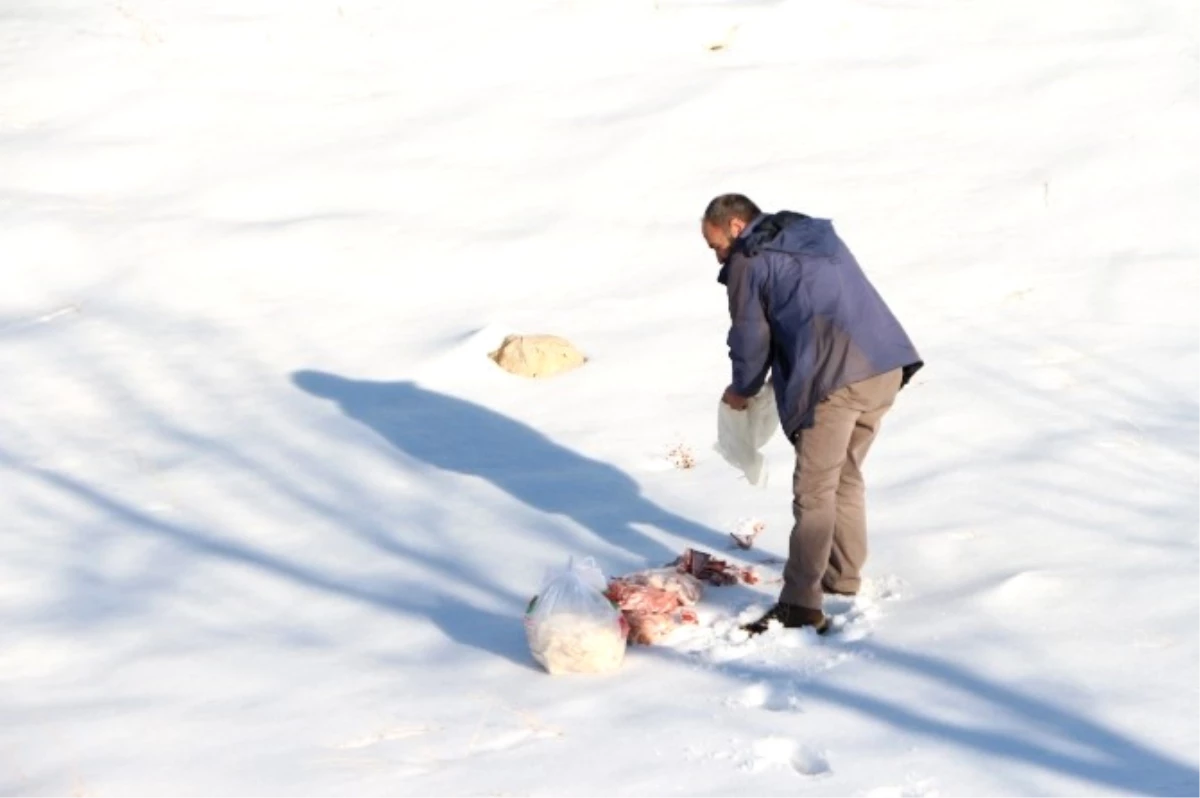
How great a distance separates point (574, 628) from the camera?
5949mm

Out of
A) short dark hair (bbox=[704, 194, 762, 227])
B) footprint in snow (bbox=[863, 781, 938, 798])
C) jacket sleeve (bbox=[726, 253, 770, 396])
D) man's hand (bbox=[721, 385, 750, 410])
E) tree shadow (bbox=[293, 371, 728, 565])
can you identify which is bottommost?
tree shadow (bbox=[293, 371, 728, 565])

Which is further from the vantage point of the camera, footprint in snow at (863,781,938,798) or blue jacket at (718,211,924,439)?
blue jacket at (718,211,924,439)

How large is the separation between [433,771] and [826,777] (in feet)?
3.82

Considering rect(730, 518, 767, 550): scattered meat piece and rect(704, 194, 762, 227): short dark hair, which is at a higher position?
rect(704, 194, 762, 227): short dark hair

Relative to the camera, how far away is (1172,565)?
6586 mm

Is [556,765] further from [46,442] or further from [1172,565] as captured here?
[46,442]

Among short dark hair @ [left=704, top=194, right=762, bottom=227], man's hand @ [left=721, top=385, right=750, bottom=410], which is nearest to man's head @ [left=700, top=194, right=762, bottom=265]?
short dark hair @ [left=704, top=194, right=762, bottom=227]

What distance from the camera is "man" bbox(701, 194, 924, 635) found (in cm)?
616

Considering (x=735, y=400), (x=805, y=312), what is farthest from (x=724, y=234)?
(x=735, y=400)

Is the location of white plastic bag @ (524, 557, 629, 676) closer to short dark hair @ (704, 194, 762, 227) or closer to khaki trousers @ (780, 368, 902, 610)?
khaki trousers @ (780, 368, 902, 610)

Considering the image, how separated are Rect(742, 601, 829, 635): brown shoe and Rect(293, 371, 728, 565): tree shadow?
1004 mm

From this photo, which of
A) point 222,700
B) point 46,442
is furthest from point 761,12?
point 222,700

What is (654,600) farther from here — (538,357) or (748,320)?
(538,357)

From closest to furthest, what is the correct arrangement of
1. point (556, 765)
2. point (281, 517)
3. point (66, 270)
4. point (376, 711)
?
1. point (556, 765)
2. point (376, 711)
3. point (281, 517)
4. point (66, 270)
